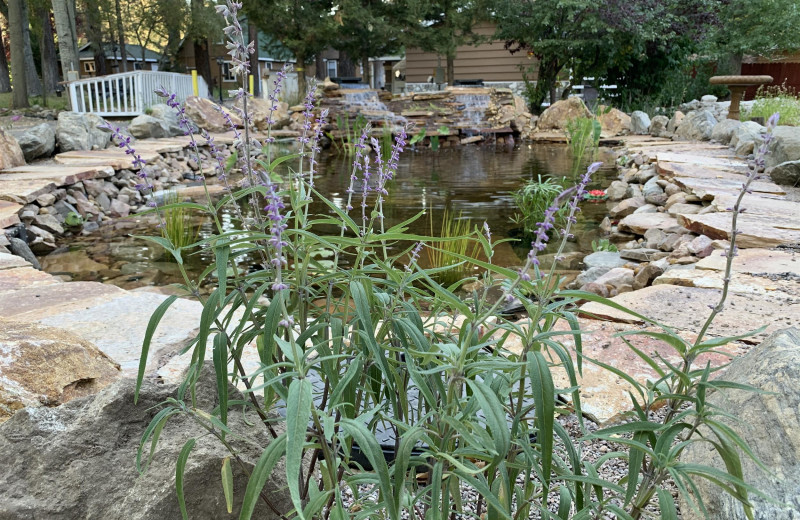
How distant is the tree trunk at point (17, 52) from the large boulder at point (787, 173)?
1590 centimetres

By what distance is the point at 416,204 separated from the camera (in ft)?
25.6

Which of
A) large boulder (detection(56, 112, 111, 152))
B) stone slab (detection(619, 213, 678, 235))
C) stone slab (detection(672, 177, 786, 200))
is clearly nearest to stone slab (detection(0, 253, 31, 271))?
stone slab (detection(619, 213, 678, 235))

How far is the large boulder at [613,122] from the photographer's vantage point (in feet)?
52.1

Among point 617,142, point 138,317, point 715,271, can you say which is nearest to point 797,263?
point 715,271

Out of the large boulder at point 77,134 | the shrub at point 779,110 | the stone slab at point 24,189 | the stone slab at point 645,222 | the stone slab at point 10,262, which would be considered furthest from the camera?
Result: the shrub at point 779,110

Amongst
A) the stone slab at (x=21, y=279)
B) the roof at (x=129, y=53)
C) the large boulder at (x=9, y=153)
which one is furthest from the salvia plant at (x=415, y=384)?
the roof at (x=129, y=53)

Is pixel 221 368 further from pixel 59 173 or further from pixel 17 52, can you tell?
pixel 17 52

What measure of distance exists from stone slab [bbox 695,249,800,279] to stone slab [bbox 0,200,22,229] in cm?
534

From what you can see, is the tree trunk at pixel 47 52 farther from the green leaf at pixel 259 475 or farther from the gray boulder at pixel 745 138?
the green leaf at pixel 259 475

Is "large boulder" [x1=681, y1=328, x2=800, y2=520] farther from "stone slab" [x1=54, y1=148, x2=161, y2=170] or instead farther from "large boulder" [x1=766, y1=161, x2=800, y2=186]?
"stone slab" [x1=54, y1=148, x2=161, y2=170]

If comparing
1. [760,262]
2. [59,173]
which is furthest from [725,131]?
[59,173]

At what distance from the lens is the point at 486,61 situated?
82.5 ft

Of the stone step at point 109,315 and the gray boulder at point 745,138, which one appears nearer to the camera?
the stone step at point 109,315

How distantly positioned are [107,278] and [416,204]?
3876 millimetres
